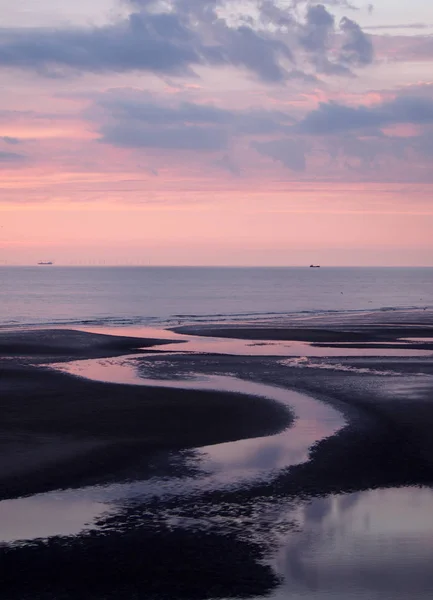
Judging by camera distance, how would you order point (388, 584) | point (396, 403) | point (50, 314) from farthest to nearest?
point (50, 314), point (396, 403), point (388, 584)

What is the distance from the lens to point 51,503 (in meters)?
15.3

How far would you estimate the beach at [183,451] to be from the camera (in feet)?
40.2

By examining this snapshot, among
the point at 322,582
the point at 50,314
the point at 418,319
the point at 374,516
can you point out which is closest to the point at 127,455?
the point at 374,516

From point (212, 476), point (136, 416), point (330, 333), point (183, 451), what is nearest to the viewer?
point (212, 476)

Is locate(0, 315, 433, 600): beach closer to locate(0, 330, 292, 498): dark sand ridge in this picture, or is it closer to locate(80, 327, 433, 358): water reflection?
locate(0, 330, 292, 498): dark sand ridge

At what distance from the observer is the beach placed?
1225 cm

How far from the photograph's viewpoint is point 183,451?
19.7 metres

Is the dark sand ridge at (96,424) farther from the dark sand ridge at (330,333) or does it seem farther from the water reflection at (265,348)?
the dark sand ridge at (330,333)

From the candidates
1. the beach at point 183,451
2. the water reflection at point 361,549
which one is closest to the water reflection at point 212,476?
the beach at point 183,451

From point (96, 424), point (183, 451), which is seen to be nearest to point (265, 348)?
point (96, 424)

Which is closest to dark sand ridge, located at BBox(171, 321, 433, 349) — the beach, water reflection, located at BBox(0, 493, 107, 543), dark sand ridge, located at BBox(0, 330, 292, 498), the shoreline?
the beach

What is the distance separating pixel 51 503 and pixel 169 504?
2240 millimetres

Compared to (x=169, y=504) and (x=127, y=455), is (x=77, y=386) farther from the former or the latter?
(x=169, y=504)

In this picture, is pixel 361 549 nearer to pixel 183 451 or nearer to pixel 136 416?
pixel 183 451
